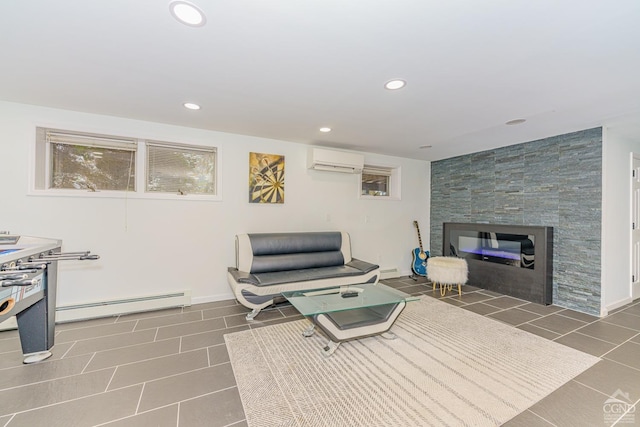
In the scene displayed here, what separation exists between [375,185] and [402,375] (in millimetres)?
3563

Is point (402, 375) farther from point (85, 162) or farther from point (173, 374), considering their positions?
point (85, 162)

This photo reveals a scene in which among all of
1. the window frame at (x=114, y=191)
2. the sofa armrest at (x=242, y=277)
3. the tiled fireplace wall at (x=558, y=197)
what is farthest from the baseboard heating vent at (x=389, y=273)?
the window frame at (x=114, y=191)

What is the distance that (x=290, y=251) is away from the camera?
380cm

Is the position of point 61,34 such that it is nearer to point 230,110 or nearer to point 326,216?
point 230,110

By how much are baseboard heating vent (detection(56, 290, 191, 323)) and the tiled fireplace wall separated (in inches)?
190

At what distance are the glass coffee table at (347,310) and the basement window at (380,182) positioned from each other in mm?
2360

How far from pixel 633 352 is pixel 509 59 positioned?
111 inches

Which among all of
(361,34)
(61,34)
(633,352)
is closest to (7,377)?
(61,34)

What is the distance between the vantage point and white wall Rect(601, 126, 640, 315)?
128 inches

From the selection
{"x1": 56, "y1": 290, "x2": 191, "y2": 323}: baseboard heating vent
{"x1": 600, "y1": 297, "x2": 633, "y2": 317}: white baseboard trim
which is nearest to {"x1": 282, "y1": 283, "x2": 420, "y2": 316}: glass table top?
{"x1": 56, "y1": 290, "x2": 191, "y2": 323}: baseboard heating vent

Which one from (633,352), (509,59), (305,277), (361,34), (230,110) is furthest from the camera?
(305,277)

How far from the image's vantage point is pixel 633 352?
7.82 ft

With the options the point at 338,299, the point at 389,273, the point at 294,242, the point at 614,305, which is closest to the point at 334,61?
the point at 338,299

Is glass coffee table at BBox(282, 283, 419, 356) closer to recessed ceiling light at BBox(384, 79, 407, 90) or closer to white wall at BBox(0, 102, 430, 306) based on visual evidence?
white wall at BBox(0, 102, 430, 306)
